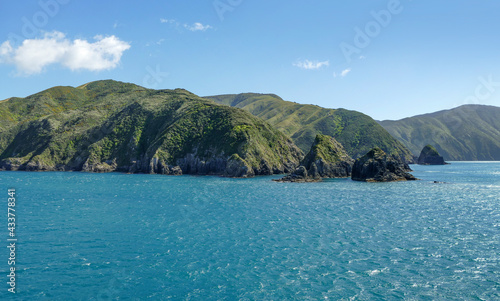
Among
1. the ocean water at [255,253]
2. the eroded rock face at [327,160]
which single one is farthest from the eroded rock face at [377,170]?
the ocean water at [255,253]

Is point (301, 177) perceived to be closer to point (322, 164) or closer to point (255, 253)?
point (322, 164)

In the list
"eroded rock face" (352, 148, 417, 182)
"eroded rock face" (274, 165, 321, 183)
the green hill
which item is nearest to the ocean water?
"eroded rock face" (352, 148, 417, 182)

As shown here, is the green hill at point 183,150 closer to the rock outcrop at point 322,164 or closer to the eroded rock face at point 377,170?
the rock outcrop at point 322,164

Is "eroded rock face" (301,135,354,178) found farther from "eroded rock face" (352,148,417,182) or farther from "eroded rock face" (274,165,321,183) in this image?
"eroded rock face" (352,148,417,182)

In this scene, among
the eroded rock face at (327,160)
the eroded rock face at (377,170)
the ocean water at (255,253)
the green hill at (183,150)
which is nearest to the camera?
the ocean water at (255,253)

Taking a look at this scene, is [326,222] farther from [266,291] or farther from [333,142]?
[333,142]

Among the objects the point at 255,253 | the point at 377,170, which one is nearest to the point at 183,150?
the point at 377,170
